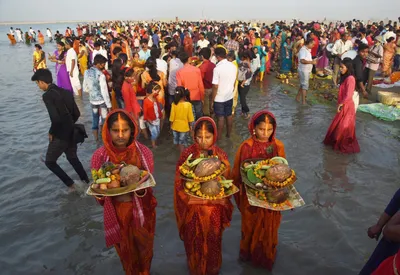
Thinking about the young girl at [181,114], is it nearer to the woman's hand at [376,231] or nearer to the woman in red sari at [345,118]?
the woman in red sari at [345,118]

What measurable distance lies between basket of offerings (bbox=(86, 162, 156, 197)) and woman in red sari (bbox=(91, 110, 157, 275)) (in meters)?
0.26

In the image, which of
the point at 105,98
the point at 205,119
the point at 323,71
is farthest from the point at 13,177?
the point at 323,71

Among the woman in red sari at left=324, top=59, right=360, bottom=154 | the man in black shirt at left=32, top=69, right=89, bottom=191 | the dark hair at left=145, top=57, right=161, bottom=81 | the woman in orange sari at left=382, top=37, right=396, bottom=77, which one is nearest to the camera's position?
the man in black shirt at left=32, top=69, right=89, bottom=191

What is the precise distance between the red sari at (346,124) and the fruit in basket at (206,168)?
4.41 metres

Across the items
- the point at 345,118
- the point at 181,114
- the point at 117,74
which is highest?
the point at 117,74

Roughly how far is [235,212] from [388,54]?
10.8m

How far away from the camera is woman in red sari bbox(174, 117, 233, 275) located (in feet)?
9.70

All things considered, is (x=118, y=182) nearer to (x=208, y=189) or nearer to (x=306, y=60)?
(x=208, y=189)

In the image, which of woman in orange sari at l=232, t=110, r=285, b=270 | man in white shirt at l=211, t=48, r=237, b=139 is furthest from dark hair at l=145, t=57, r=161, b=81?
woman in orange sari at l=232, t=110, r=285, b=270

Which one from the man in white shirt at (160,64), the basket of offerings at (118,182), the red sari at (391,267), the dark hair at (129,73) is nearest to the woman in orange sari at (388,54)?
the man in white shirt at (160,64)

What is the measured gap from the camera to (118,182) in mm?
2652

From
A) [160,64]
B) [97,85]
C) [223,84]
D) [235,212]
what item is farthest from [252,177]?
[160,64]

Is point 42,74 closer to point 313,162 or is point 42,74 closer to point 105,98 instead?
point 105,98

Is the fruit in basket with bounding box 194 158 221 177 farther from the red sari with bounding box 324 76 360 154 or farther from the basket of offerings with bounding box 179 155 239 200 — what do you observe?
the red sari with bounding box 324 76 360 154
